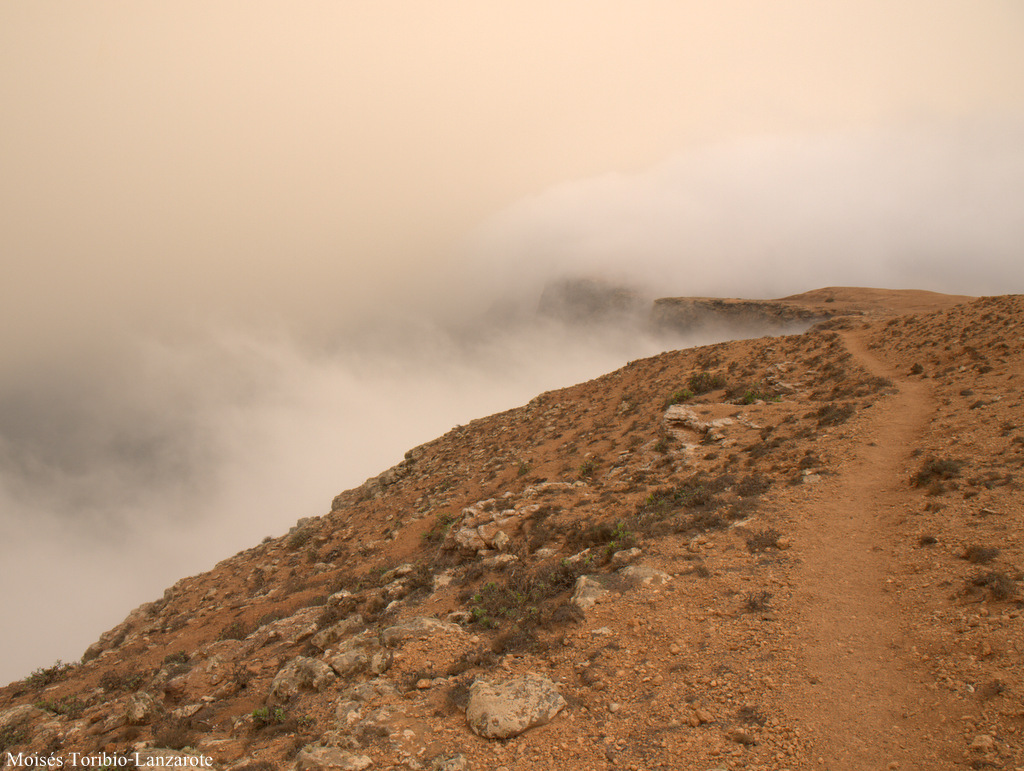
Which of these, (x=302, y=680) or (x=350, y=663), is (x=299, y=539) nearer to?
(x=302, y=680)

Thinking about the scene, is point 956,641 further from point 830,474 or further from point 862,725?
point 830,474

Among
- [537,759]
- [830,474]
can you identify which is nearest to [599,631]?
[537,759]

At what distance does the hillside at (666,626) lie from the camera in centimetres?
626

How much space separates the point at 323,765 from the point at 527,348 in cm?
17211

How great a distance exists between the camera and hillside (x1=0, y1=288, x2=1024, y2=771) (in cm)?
626

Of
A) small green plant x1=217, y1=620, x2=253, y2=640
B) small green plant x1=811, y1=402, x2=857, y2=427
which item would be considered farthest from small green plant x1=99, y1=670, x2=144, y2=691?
small green plant x1=811, y1=402, x2=857, y2=427

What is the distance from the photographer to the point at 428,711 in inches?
285

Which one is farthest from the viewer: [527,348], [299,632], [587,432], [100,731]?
[527,348]

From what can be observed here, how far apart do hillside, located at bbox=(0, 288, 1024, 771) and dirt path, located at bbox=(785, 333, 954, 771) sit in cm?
4

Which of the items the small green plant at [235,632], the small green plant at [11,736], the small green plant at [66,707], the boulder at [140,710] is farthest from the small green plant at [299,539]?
the boulder at [140,710]

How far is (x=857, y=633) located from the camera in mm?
7648

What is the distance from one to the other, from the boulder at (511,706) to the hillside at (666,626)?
4 cm

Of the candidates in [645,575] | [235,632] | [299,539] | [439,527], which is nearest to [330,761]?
[645,575]

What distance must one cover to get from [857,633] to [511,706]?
551 cm
